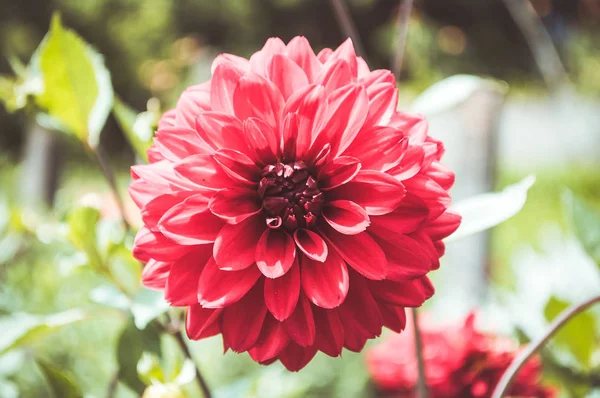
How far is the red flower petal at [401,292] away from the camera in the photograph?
25 centimetres

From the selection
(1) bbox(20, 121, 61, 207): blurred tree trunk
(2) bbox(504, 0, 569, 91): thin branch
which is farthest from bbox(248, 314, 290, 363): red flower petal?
(1) bbox(20, 121, 61, 207): blurred tree trunk

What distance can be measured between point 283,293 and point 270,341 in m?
0.02

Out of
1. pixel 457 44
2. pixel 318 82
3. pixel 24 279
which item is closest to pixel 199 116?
pixel 318 82

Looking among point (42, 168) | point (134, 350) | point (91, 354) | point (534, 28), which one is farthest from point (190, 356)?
point (42, 168)

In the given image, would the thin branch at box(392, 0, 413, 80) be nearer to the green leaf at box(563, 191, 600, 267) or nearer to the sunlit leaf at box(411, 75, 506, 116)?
the sunlit leaf at box(411, 75, 506, 116)

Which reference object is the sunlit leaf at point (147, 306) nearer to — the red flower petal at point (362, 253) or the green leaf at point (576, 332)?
the red flower petal at point (362, 253)

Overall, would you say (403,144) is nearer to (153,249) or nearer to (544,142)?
(153,249)

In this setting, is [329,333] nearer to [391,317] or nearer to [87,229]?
[391,317]

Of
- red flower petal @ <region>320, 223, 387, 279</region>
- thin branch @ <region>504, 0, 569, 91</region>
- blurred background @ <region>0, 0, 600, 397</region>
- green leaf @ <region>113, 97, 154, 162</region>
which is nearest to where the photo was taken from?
red flower petal @ <region>320, 223, 387, 279</region>

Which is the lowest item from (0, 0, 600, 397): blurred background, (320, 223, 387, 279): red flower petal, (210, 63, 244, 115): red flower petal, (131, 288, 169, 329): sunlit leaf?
(0, 0, 600, 397): blurred background

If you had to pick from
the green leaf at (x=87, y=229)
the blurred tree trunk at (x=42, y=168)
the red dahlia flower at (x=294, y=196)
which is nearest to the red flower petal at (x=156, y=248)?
the red dahlia flower at (x=294, y=196)

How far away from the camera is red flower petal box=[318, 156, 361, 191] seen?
0.86 ft

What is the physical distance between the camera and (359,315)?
259 millimetres

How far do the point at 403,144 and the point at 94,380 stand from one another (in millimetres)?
569
